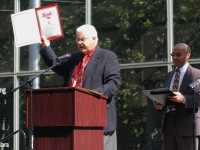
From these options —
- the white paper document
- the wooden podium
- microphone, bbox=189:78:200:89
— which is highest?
the white paper document

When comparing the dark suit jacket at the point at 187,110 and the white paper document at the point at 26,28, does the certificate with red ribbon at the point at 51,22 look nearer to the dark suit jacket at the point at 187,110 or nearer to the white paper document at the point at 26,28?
the white paper document at the point at 26,28

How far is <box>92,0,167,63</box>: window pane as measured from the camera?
1013 cm

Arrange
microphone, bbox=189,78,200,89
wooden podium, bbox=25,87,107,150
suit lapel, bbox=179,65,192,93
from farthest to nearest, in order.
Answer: suit lapel, bbox=179,65,192,93
microphone, bbox=189,78,200,89
wooden podium, bbox=25,87,107,150

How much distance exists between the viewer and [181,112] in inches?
297

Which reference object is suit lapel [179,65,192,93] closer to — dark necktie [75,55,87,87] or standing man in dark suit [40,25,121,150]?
standing man in dark suit [40,25,121,150]

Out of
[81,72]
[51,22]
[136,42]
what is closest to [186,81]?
[81,72]

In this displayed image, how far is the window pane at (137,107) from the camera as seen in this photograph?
10.0m

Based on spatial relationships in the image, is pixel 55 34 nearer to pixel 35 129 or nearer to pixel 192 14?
pixel 35 129

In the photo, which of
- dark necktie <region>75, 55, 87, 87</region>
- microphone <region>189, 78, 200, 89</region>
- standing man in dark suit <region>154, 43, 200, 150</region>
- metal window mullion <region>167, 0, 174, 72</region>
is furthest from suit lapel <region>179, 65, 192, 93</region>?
metal window mullion <region>167, 0, 174, 72</region>

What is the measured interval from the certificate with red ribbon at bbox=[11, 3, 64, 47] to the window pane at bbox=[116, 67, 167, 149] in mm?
3161

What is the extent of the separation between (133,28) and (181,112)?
3243mm

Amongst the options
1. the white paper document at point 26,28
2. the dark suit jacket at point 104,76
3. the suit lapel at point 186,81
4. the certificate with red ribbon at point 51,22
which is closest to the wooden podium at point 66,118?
the dark suit jacket at point 104,76

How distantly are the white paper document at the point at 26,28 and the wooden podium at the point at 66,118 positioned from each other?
4.11 ft

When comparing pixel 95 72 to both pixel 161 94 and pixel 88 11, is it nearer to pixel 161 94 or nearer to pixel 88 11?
pixel 161 94
